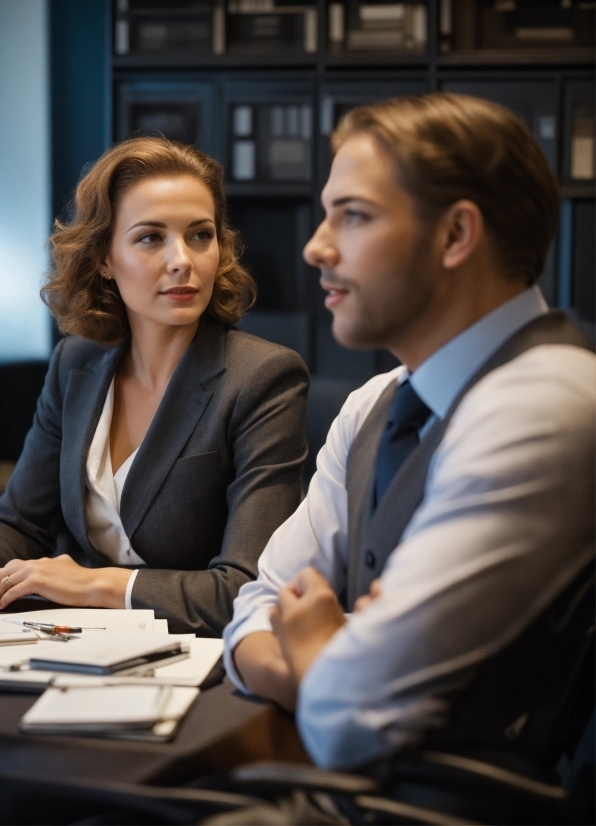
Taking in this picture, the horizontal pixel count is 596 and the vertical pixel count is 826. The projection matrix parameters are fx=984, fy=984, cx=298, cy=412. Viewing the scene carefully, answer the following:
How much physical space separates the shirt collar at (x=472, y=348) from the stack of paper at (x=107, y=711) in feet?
1.65

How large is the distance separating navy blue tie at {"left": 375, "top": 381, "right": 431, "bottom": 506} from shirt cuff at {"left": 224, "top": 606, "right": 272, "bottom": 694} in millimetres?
230

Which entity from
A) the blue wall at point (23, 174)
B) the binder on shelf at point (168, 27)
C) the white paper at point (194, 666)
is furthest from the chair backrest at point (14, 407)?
the white paper at point (194, 666)

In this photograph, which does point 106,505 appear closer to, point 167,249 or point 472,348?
point 167,249

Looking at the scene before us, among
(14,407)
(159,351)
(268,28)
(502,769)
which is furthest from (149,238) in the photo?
(268,28)

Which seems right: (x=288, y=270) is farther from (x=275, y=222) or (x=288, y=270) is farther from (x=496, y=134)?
(x=496, y=134)

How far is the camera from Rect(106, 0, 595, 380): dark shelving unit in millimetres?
4262

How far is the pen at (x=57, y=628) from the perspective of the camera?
1.54 m

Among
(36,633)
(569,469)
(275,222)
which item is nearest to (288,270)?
(275,222)

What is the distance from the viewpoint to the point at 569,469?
105 centimetres

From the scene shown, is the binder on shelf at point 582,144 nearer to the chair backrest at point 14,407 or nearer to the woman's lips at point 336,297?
the chair backrest at point 14,407

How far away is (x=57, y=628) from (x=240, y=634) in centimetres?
35

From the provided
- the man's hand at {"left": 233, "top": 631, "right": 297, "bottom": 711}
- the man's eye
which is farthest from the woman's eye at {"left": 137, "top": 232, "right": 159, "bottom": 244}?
the man's hand at {"left": 233, "top": 631, "right": 297, "bottom": 711}

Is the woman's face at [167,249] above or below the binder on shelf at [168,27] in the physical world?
below

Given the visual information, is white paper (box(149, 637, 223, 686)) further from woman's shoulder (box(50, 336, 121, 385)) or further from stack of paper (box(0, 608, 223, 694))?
woman's shoulder (box(50, 336, 121, 385))
